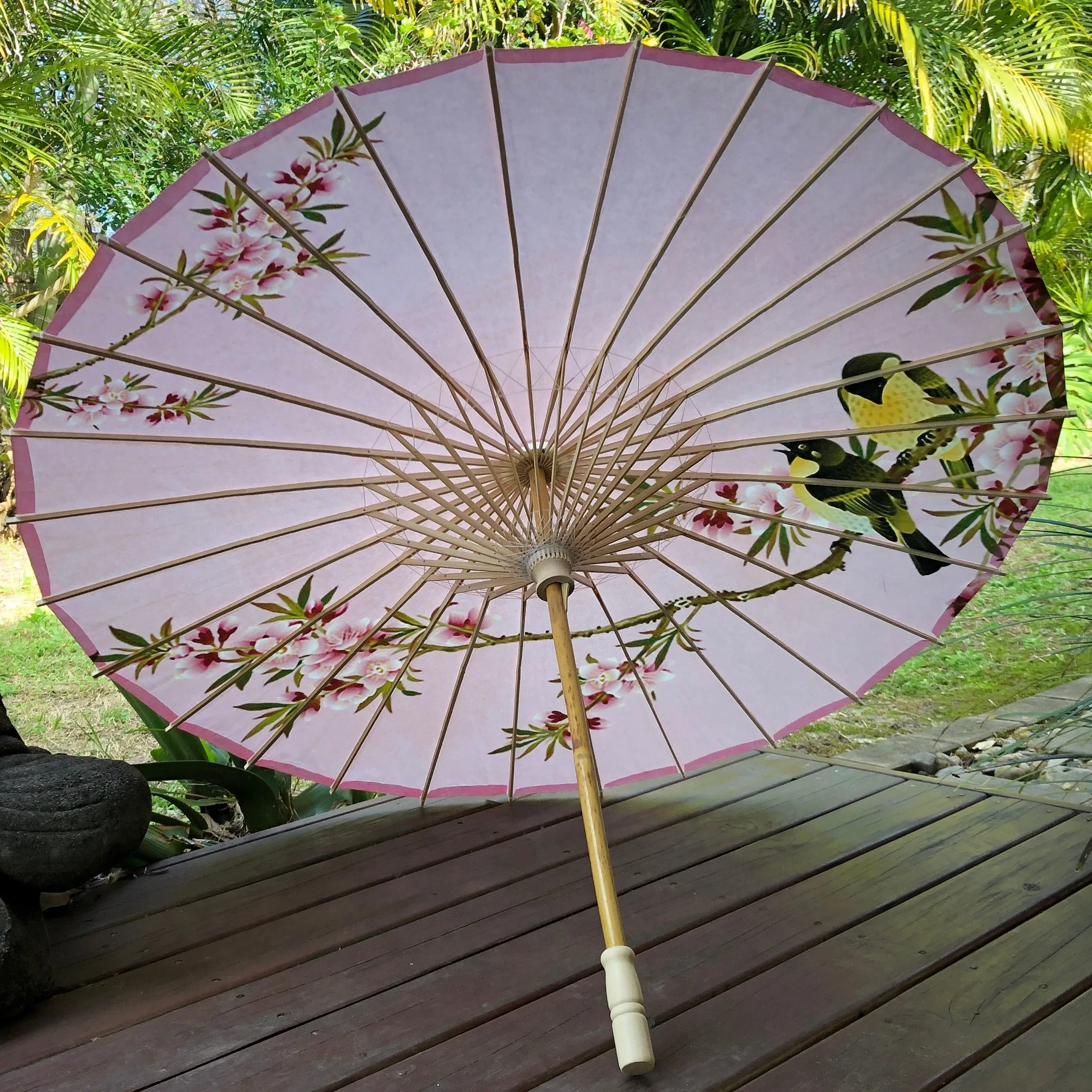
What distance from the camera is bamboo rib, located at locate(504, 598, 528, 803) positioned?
6.44 ft

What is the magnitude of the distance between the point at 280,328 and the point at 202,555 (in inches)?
17.3

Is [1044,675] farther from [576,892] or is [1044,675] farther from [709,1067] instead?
[709,1067]

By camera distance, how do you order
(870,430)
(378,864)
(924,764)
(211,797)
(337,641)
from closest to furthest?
(870,430) → (337,641) → (378,864) → (211,797) → (924,764)

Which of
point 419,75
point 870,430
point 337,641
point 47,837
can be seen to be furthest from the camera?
point 337,641

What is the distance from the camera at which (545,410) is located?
1.71 metres

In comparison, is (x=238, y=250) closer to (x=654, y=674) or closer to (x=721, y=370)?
(x=721, y=370)

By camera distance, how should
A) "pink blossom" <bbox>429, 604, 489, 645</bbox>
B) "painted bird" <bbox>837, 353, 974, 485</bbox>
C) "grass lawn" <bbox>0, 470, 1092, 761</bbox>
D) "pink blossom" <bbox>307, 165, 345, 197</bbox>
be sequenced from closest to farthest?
1. "pink blossom" <bbox>307, 165, 345, 197</bbox>
2. "painted bird" <bbox>837, 353, 974, 485</bbox>
3. "pink blossom" <bbox>429, 604, 489, 645</bbox>
4. "grass lawn" <bbox>0, 470, 1092, 761</bbox>

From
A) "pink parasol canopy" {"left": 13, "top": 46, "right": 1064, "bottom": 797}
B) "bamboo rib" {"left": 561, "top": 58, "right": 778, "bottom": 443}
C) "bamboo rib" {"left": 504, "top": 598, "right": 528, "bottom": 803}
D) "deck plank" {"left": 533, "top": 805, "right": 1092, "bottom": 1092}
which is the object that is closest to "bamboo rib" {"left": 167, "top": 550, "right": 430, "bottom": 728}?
"pink parasol canopy" {"left": 13, "top": 46, "right": 1064, "bottom": 797}

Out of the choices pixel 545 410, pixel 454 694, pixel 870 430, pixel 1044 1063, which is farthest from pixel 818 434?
pixel 1044 1063

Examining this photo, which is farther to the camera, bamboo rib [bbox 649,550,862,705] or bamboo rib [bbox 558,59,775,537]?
bamboo rib [bbox 649,550,862,705]

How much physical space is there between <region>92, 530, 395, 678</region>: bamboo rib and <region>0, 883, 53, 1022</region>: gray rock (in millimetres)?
390

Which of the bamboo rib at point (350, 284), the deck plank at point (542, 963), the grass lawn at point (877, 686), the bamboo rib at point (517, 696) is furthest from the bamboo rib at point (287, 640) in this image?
the grass lawn at point (877, 686)

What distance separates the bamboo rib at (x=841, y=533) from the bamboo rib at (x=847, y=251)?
291 millimetres

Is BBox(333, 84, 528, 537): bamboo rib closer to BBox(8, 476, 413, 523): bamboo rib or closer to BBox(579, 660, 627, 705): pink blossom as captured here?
BBox(8, 476, 413, 523): bamboo rib
